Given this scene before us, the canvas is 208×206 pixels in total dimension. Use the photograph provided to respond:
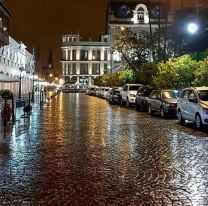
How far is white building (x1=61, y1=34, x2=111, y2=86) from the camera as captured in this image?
177m

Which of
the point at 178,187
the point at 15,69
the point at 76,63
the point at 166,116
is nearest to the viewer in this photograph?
the point at 178,187

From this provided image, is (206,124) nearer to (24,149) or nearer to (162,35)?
(24,149)

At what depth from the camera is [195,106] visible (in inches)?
870

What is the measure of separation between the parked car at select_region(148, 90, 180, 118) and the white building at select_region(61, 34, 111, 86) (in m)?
144

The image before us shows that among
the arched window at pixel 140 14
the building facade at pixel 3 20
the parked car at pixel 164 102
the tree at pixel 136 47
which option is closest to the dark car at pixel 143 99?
the parked car at pixel 164 102

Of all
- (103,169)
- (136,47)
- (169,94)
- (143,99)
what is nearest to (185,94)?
(169,94)

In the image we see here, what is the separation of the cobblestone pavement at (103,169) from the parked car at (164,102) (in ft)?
31.9

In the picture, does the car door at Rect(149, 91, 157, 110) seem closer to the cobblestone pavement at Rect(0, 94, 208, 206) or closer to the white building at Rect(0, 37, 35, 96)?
the cobblestone pavement at Rect(0, 94, 208, 206)

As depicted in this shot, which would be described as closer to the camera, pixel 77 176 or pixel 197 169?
pixel 77 176

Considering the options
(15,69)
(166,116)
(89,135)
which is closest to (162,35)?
(15,69)

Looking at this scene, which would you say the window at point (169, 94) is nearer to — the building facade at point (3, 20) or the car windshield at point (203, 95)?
the car windshield at point (203, 95)

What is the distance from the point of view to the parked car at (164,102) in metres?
28.7

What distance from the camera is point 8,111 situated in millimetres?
24062

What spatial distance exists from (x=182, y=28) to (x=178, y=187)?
5428 cm
